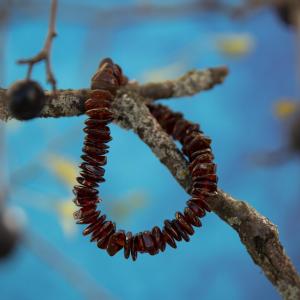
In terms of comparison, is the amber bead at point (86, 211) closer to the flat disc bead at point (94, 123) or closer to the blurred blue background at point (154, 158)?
the flat disc bead at point (94, 123)

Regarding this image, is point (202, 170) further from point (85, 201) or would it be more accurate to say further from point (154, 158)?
point (154, 158)

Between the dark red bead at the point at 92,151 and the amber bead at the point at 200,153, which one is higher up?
the amber bead at the point at 200,153

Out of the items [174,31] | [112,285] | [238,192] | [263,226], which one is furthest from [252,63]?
[263,226]

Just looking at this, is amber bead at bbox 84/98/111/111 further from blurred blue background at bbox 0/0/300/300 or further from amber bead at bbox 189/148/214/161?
blurred blue background at bbox 0/0/300/300

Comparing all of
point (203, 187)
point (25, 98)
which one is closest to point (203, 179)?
point (203, 187)

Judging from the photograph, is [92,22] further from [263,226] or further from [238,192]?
[263,226]

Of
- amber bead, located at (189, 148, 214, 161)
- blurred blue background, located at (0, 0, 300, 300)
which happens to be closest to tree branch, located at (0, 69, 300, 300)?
amber bead, located at (189, 148, 214, 161)

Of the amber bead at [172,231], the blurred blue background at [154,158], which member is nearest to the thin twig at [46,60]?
the amber bead at [172,231]
